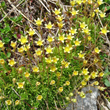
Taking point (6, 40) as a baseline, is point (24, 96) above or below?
below

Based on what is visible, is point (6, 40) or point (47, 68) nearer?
point (47, 68)

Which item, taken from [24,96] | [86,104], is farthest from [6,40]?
[86,104]

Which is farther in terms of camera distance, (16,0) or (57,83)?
(16,0)

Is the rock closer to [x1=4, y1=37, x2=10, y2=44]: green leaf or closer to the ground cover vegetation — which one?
the ground cover vegetation

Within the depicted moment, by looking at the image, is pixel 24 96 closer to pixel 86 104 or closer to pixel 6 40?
pixel 86 104

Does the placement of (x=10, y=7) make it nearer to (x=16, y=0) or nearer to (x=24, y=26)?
(x=16, y=0)

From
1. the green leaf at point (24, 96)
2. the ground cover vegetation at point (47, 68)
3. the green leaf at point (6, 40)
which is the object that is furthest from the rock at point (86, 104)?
the green leaf at point (6, 40)

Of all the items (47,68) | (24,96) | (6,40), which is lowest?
(24,96)

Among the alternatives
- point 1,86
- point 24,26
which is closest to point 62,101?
point 1,86

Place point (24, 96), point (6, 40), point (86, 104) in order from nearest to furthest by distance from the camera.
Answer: point (24, 96)
point (86, 104)
point (6, 40)

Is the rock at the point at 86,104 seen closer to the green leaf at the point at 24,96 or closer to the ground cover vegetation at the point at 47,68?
the ground cover vegetation at the point at 47,68

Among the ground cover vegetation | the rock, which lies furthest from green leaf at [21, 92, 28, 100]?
the rock
